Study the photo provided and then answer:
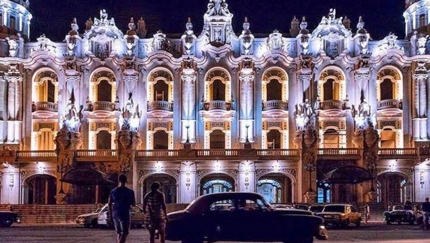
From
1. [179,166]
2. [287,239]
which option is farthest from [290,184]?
[287,239]

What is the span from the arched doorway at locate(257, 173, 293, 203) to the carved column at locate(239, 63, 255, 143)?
11.6 feet

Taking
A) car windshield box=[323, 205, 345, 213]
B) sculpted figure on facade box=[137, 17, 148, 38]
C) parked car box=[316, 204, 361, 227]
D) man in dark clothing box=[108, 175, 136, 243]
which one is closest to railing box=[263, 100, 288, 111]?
sculpted figure on facade box=[137, 17, 148, 38]

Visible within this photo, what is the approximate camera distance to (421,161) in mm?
56281

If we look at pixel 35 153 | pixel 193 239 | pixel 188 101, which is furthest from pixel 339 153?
pixel 193 239

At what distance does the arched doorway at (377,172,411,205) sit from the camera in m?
58.1

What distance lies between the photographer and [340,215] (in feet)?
129

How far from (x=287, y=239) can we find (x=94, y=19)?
142 ft

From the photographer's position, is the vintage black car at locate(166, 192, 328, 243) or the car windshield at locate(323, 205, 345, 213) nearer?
the vintage black car at locate(166, 192, 328, 243)

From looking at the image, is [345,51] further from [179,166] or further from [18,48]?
[18,48]

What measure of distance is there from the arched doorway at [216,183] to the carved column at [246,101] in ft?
10.9

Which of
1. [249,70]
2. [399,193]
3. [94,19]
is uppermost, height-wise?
[94,19]

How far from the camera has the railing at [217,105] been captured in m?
58.8

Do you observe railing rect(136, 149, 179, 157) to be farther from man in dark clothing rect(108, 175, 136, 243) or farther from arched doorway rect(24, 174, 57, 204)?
man in dark clothing rect(108, 175, 136, 243)

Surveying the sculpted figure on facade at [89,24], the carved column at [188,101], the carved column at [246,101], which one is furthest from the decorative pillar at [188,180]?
the sculpted figure on facade at [89,24]
